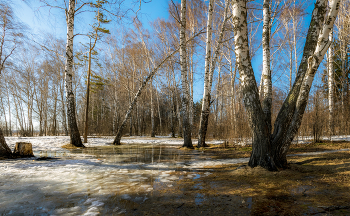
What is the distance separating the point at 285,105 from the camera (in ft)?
12.6

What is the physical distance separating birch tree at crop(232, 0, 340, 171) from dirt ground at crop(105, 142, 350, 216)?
0.37 metres

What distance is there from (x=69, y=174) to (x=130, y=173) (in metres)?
1.24

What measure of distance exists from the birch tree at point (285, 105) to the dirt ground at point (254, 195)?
37cm

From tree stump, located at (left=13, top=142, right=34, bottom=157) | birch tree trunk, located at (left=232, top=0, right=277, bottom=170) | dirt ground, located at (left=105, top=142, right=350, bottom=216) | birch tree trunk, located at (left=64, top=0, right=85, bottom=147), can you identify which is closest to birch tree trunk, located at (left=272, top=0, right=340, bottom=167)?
birch tree trunk, located at (left=232, top=0, right=277, bottom=170)

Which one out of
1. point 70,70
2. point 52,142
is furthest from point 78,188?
point 52,142

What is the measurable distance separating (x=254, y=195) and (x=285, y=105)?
216cm

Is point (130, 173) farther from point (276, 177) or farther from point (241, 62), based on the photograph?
point (241, 62)

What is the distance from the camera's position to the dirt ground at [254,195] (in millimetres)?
2109

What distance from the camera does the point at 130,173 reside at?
13.1 feet

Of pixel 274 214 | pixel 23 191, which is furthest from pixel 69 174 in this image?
pixel 274 214

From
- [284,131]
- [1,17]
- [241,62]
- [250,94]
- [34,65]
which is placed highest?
[34,65]

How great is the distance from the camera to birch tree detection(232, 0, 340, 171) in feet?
12.0

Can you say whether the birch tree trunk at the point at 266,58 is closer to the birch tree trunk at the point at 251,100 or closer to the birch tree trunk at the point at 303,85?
the birch tree trunk at the point at 303,85

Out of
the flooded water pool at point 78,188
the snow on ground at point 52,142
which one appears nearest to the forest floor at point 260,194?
the flooded water pool at point 78,188
